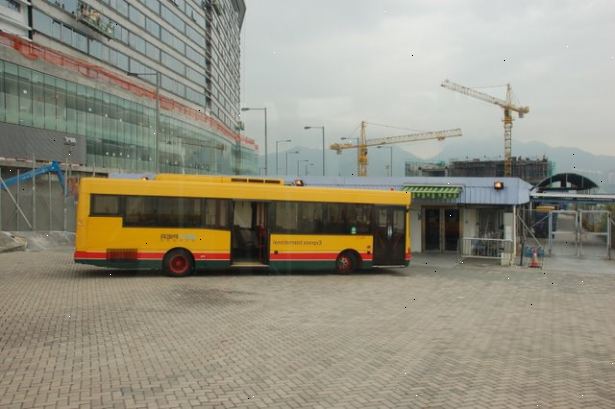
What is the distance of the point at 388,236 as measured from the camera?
18266mm

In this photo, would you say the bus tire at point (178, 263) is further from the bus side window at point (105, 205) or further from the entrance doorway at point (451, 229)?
the entrance doorway at point (451, 229)

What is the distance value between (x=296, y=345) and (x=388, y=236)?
10439mm

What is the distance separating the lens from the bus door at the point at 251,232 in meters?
17.0

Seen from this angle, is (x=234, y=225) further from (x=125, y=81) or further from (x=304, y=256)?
(x=125, y=81)

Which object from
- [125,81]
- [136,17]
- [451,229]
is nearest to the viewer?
[451,229]

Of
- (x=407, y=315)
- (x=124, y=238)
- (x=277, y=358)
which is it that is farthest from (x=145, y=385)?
(x=124, y=238)

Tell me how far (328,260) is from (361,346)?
9275 millimetres

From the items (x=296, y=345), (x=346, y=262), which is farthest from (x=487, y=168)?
(x=296, y=345)

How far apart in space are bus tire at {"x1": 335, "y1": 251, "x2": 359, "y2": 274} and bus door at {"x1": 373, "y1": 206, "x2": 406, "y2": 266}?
2.39 feet

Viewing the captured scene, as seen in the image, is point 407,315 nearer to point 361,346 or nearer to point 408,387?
point 361,346

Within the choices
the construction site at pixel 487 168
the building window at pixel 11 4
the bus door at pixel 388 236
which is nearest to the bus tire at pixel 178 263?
the bus door at pixel 388 236

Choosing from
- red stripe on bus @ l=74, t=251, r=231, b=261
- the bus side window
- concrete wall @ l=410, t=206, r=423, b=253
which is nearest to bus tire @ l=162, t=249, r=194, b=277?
red stripe on bus @ l=74, t=251, r=231, b=261

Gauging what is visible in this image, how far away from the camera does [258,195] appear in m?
17.2

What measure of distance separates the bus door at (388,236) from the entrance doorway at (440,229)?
8670 millimetres
